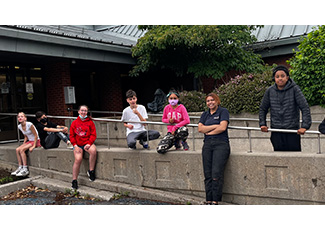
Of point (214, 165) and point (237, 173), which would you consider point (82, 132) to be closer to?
point (214, 165)

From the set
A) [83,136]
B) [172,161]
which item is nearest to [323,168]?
[172,161]

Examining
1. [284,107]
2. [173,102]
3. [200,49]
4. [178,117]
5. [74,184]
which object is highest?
[200,49]

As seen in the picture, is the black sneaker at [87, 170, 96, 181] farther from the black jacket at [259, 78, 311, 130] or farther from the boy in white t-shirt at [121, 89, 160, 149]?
the black jacket at [259, 78, 311, 130]

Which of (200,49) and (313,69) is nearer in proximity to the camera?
(313,69)

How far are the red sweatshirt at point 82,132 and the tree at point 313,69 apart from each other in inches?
190

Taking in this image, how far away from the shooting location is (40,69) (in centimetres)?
1181

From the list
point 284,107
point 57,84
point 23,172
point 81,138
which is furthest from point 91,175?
point 57,84

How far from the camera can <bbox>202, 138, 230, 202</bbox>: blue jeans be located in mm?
4785

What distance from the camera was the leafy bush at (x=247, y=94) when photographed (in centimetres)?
784

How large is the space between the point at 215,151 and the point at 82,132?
2.99 metres

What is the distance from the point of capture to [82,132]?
6.53 meters

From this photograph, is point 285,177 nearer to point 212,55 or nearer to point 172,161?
point 172,161

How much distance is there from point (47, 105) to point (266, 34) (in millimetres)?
8875

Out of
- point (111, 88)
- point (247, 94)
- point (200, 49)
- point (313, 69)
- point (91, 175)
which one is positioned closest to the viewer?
point (91, 175)
